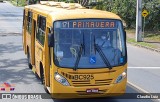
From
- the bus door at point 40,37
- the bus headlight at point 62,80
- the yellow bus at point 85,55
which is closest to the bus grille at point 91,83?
the yellow bus at point 85,55

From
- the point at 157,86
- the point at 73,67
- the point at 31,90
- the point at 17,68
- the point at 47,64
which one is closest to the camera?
the point at 73,67

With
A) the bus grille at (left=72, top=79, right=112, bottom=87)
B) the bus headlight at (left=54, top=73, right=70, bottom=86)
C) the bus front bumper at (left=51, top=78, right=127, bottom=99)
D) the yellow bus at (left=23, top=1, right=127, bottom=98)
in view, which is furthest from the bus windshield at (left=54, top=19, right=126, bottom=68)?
the bus front bumper at (left=51, top=78, right=127, bottom=99)

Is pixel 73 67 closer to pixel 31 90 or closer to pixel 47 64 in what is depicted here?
pixel 47 64

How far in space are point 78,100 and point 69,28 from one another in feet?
7.55

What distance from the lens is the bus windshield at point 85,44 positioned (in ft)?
32.7

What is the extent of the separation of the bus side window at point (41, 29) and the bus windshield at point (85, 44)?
1.74 meters

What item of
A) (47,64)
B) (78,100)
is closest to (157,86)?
(78,100)

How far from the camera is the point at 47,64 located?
35.5 ft

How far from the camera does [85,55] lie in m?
10.0

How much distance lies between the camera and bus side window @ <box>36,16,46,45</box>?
11.8 meters

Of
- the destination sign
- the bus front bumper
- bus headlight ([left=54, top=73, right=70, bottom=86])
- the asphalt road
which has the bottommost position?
the asphalt road

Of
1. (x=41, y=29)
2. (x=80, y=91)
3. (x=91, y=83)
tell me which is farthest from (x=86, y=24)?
(x=41, y=29)

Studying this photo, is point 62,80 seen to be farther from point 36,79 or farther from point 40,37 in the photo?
point 36,79

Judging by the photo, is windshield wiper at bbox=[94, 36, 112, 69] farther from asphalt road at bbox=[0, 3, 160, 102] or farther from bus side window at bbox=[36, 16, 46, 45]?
bus side window at bbox=[36, 16, 46, 45]
